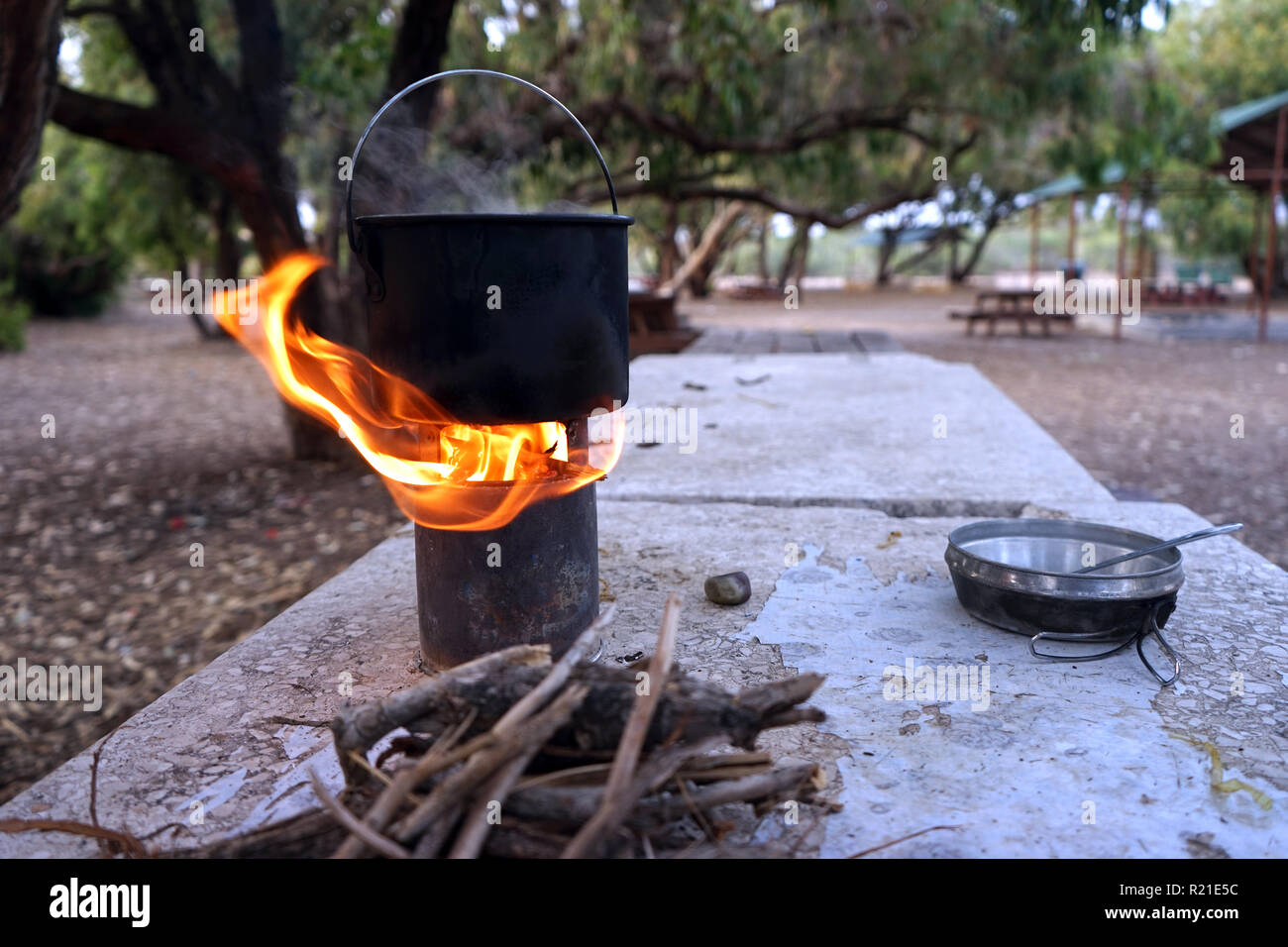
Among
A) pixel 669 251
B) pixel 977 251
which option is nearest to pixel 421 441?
pixel 669 251

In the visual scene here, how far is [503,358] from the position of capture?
2375 millimetres

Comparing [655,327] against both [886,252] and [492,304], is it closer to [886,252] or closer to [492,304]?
[492,304]

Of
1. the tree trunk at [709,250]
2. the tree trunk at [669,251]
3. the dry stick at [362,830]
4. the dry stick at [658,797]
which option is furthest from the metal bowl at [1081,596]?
the tree trunk at [669,251]

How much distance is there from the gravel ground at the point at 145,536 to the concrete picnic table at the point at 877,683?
1.65 m

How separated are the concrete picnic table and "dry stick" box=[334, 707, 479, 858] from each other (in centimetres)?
31

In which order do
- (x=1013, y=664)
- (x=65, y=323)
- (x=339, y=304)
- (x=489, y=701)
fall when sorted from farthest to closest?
(x=65, y=323) < (x=339, y=304) < (x=1013, y=664) < (x=489, y=701)

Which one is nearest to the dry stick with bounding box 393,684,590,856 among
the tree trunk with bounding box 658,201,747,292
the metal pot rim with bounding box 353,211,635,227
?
the metal pot rim with bounding box 353,211,635,227

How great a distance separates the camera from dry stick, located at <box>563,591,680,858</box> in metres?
1.68

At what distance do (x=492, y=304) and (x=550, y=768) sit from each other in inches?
40.5

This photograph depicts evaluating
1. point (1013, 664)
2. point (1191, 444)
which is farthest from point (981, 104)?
point (1013, 664)

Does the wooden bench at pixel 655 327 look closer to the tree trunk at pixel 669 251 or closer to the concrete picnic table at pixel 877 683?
the concrete picnic table at pixel 877 683

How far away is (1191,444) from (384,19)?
7295 millimetres
